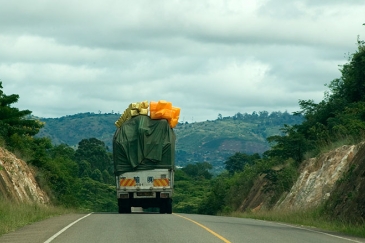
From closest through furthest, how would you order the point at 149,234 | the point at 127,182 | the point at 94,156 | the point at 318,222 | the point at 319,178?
the point at 149,234
the point at 318,222
the point at 127,182
the point at 319,178
the point at 94,156

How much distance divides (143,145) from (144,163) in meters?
0.86

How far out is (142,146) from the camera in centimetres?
3309

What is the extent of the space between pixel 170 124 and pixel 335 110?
19917 mm

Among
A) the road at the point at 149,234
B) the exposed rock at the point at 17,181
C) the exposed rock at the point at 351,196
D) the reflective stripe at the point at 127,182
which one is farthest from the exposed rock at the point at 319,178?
the exposed rock at the point at 17,181

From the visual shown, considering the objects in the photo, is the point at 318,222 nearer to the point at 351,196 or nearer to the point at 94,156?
the point at 351,196

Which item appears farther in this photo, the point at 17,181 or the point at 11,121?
the point at 11,121

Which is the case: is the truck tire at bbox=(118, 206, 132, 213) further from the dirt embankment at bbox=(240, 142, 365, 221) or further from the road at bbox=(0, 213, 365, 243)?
the road at bbox=(0, 213, 365, 243)

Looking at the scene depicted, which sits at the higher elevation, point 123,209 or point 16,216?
point 16,216

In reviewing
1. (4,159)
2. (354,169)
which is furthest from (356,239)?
(4,159)

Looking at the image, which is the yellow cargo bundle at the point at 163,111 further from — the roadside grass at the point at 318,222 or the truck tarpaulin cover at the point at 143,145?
the roadside grass at the point at 318,222

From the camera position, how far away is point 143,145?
33125mm

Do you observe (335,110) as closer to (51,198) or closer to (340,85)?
(340,85)

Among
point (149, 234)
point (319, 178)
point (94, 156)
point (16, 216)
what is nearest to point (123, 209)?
point (319, 178)

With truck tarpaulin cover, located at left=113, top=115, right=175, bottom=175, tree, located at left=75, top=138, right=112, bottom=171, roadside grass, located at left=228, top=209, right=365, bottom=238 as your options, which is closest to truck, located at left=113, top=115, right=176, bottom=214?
truck tarpaulin cover, located at left=113, top=115, right=175, bottom=175
